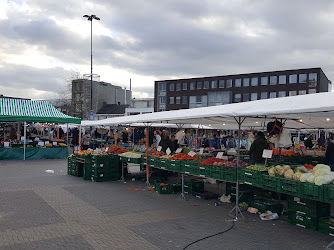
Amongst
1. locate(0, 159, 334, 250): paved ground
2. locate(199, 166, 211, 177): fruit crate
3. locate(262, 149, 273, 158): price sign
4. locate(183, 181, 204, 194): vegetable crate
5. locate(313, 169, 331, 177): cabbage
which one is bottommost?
locate(0, 159, 334, 250): paved ground

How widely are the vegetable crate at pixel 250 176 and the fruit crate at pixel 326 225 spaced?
56.8 inches

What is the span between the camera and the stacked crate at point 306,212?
6789mm

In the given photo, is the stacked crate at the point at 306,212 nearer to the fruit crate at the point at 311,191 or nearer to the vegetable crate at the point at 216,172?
the fruit crate at the point at 311,191

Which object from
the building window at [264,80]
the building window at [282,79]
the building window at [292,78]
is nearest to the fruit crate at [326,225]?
the building window at [292,78]

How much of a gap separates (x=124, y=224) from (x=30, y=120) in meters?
14.6

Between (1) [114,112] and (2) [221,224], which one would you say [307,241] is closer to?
(2) [221,224]

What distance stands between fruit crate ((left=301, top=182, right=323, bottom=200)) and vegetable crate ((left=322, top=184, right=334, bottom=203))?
55mm

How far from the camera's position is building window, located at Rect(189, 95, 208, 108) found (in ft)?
213

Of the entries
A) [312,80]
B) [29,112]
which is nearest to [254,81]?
[312,80]

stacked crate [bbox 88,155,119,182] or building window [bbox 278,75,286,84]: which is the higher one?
building window [bbox 278,75,286,84]

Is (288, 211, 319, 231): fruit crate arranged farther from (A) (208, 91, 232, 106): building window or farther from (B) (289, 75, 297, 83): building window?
(A) (208, 91, 232, 106): building window

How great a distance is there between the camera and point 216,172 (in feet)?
27.8

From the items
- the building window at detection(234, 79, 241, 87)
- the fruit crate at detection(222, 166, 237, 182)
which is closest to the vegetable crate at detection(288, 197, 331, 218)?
the fruit crate at detection(222, 166, 237, 182)

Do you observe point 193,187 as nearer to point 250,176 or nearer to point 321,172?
point 250,176
